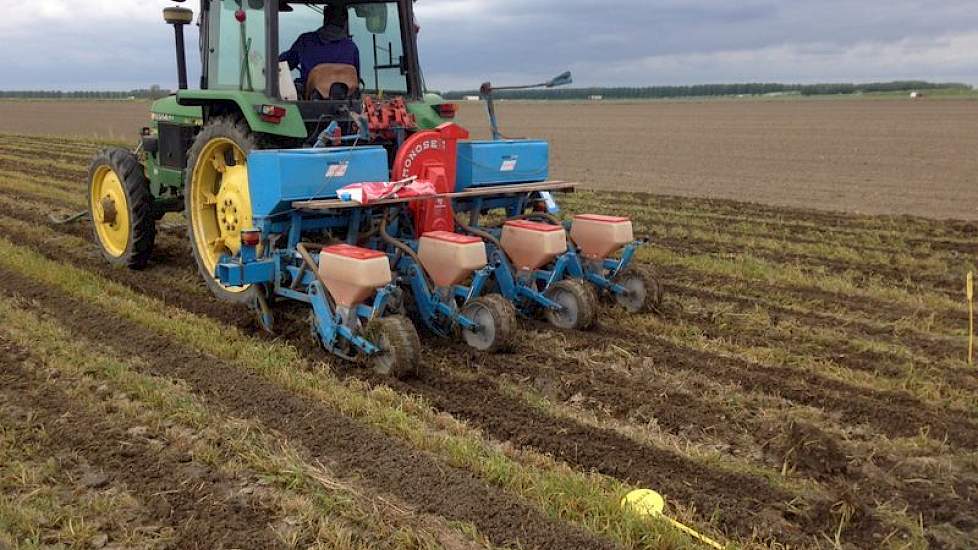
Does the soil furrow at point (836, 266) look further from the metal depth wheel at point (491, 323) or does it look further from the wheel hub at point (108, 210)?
the wheel hub at point (108, 210)

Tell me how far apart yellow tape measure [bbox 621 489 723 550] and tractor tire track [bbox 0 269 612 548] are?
292 millimetres

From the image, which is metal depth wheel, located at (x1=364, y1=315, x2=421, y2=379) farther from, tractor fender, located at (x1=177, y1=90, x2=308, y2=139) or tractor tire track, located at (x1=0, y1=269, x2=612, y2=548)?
tractor fender, located at (x1=177, y1=90, x2=308, y2=139)

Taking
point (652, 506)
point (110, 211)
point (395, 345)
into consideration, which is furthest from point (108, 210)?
point (652, 506)

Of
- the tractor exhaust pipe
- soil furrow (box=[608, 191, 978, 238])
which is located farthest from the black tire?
Answer: soil furrow (box=[608, 191, 978, 238])

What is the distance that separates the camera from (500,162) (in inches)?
247

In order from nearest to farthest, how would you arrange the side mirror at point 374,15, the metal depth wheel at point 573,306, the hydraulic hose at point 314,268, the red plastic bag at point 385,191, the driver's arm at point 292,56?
the hydraulic hose at point 314,268
the red plastic bag at point 385,191
the metal depth wheel at point 573,306
the driver's arm at point 292,56
the side mirror at point 374,15

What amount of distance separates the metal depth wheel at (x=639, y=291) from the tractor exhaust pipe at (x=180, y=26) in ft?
13.3

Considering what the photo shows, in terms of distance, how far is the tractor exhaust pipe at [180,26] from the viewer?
22.4ft

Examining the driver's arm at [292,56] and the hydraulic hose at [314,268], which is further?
the driver's arm at [292,56]

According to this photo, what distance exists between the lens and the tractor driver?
6.21m

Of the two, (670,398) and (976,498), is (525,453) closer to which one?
(670,398)

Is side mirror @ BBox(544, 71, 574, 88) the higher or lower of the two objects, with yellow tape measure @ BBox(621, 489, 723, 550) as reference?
higher

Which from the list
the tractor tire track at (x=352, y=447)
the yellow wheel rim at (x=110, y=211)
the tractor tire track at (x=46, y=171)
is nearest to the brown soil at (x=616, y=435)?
the tractor tire track at (x=352, y=447)

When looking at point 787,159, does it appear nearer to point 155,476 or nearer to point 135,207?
point 135,207
